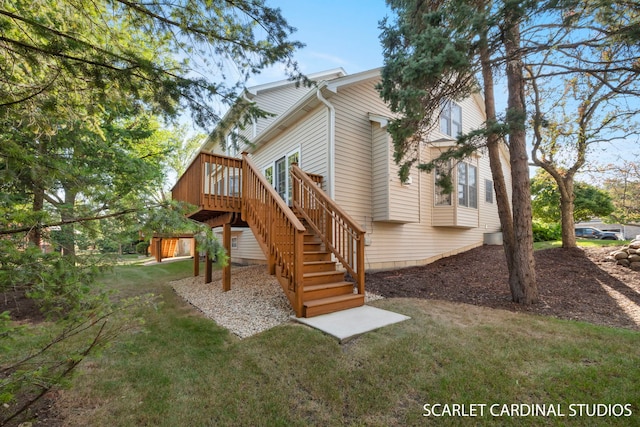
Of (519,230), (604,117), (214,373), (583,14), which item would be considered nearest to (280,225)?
(214,373)

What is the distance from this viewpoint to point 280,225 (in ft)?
16.3

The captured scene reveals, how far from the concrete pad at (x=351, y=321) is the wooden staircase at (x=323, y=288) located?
0.40 feet

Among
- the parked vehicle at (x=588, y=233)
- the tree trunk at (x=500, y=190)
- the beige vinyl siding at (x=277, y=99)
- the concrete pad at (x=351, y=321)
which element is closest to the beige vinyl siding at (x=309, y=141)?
the beige vinyl siding at (x=277, y=99)

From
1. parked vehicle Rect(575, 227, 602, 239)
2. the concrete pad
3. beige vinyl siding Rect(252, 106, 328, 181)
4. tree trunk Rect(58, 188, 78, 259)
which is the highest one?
beige vinyl siding Rect(252, 106, 328, 181)

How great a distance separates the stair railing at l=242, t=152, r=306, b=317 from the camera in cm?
438

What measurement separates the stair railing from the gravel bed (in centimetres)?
64

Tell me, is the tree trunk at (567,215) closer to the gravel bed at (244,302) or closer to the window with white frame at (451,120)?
the window with white frame at (451,120)

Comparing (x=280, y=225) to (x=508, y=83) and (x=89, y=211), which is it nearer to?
(x=89, y=211)

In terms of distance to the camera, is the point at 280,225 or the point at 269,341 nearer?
the point at 269,341

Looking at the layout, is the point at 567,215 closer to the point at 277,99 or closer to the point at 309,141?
the point at 309,141

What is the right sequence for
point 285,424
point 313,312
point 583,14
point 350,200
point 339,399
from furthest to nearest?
point 350,200 → point 313,312 → point 583,14 → point 339,399 → point 285,424

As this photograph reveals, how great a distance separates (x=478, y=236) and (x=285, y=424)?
11936 millimetres

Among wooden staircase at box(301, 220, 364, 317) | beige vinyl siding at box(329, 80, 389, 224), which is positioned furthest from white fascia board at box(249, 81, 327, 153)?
wooden staircase at box(301, 220, 364, 317)

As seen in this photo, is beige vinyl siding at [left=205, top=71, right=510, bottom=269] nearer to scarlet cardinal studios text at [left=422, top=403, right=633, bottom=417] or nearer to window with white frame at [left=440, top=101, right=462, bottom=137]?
window with white frame at [left=440, top=101, right=462, bottom=137]
